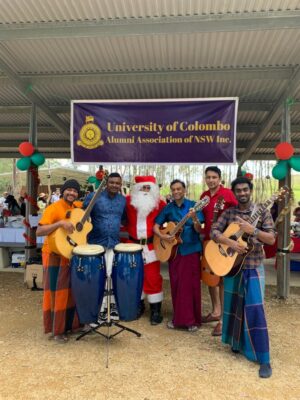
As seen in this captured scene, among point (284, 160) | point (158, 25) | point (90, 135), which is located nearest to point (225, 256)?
point (158, 25)

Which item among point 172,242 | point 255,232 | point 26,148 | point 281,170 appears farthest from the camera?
point 26,148

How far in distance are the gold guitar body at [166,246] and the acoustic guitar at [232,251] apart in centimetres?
58

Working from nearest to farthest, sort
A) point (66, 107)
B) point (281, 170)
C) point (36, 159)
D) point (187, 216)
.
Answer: point (187, 216) → point (281, 170) → point (36, 159) → point (66, 107)

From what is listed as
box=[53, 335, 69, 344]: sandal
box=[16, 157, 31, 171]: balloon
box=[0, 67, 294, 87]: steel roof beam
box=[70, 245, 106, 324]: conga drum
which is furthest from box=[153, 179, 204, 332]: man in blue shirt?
box=[16, 157, 31, 171]: balloon

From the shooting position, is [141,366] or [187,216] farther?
[187,216]

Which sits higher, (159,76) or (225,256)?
(159,76)

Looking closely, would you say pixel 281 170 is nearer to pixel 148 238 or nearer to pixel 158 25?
pixel 148 238

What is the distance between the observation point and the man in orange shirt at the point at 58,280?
141 inches

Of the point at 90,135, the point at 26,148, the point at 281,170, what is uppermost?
the point at 90,135

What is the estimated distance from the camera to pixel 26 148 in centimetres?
581

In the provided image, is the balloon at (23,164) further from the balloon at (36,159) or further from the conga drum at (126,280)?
the conga drum at (126,280)

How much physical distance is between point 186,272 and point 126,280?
917 millimetres

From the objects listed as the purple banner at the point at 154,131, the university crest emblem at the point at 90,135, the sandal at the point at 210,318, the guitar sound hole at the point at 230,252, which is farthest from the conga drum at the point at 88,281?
the university crest emblem at the point at 90,135

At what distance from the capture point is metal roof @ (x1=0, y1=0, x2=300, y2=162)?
3.43m
